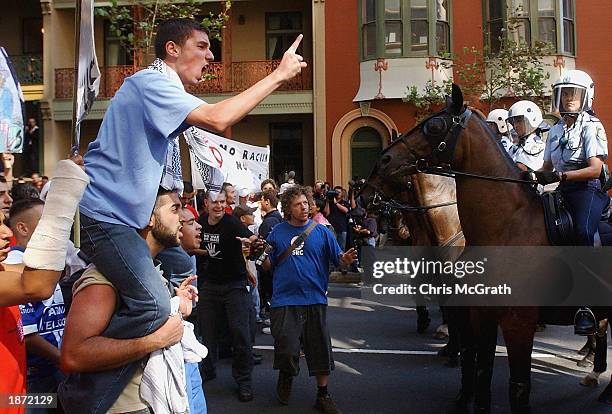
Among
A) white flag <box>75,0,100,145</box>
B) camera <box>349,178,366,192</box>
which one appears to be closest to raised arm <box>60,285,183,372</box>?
white flag <box>75,0,100,145</box>

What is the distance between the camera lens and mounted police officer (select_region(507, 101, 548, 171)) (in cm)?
798

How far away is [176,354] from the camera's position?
284 cm

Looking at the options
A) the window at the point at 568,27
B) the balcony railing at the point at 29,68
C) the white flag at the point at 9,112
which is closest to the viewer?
the white flag at the point at 9,112

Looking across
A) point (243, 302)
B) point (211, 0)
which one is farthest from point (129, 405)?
point (211, 0)

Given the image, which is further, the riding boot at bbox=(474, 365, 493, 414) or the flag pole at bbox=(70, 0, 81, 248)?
the riding boot at bbox=(474, 365, 493, 414)

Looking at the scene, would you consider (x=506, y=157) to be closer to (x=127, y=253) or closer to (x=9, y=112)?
(x=127, y=253)

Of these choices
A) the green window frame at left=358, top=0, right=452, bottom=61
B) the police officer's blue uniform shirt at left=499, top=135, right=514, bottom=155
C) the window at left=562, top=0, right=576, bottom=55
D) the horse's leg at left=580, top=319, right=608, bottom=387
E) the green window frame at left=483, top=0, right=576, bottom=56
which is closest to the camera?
the horse's leg at left=580, top=319, right=608, bottom=387

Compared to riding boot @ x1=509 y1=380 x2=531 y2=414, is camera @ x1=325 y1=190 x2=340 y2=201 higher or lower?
higher

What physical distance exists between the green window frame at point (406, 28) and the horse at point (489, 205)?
16712mm

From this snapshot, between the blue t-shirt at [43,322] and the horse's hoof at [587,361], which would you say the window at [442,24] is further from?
the blue t-shirt at [43,322]


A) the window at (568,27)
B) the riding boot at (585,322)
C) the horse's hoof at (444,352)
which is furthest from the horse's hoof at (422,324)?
the window at (568,27)

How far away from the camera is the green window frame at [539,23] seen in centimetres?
2123

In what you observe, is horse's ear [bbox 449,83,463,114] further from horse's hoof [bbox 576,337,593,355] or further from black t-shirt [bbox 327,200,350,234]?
black t-shirt [bbox 327,200,350,234]

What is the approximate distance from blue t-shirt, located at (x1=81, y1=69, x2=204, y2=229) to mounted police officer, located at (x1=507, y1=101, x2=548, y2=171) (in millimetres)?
5976
